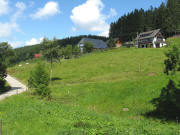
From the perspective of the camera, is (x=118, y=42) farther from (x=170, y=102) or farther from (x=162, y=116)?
(x=170, y=102)

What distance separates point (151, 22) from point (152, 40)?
2229cm

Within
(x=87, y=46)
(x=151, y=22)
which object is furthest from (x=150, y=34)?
(x=87, y=46)

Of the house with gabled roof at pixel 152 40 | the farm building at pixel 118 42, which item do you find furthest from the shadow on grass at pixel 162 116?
the farm building at pixel 118 42

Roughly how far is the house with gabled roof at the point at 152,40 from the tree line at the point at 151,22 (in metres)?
8.62

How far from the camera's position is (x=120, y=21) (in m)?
118

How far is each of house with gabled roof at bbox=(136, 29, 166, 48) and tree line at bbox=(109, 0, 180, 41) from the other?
8.62 m

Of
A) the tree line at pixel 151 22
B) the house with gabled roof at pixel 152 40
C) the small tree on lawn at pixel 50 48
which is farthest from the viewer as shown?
the tree line at pixel 151 22

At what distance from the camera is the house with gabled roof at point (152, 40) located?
78.0 meters

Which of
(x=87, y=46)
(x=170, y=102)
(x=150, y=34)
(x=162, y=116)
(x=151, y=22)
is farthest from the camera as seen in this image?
(x=151, y=22)

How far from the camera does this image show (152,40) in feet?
264

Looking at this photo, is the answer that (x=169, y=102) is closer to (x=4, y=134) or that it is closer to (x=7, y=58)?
(x=4, y=134)

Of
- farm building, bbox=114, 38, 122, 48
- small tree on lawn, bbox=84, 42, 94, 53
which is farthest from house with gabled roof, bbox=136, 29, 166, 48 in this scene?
small tree on lawn, bbox=84, 42, 94, 53

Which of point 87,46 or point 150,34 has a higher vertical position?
point 150,34

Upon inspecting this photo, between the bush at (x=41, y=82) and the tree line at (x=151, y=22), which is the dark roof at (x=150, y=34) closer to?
the tree line at (x=151, y=22)
